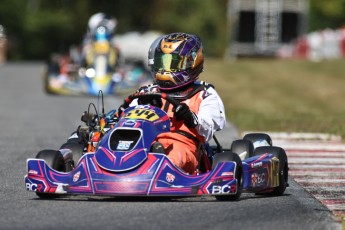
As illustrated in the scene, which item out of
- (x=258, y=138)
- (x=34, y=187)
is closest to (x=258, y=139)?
(x=258, y=138)

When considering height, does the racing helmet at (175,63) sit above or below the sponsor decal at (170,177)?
above

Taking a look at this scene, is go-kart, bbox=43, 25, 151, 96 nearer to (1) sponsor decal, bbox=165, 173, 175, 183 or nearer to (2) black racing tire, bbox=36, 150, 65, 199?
(2) black racing tire, bbox=36, 150, 65, 199

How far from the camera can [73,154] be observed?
9.04m

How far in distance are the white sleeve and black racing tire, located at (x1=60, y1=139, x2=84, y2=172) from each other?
1034 mm

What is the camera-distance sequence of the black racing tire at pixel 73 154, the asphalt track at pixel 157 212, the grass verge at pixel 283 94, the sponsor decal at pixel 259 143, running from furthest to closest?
the grass verge at pixel 283 94, the sponsor decal at pixel 259 143, the black racing tire at pixel 73 154, the asphalt track at pixel 157 212

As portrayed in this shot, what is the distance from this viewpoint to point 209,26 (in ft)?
238

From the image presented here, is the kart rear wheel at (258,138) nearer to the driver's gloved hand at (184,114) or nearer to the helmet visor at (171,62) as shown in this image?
the helmet visor at (171,62)

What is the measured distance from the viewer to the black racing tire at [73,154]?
Answer: 29.0ft

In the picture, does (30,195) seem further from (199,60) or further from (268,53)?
(268,53)

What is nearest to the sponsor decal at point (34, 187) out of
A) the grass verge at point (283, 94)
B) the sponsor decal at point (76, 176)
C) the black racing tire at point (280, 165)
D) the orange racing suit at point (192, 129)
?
the sponsor decal at point (76, 176)

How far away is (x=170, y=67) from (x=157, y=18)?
71.7 metres

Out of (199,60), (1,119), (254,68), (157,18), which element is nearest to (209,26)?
(157,18)

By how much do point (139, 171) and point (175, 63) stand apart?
139 centimetres

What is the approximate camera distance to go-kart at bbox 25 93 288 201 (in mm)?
7934
